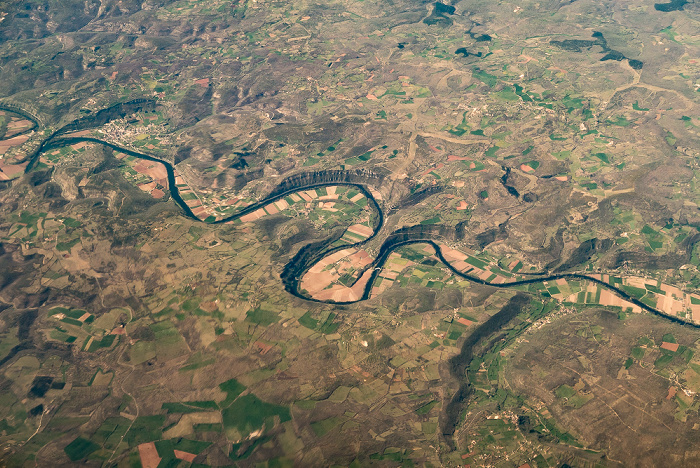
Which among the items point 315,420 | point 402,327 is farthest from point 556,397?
point 315,420

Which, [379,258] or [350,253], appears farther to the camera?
[350,253]

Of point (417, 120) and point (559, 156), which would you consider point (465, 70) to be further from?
point (559, 156)

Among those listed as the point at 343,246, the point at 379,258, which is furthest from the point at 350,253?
the point at 379,258

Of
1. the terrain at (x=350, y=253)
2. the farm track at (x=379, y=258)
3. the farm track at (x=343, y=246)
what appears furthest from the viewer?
the farm track at (x=343, y=246)

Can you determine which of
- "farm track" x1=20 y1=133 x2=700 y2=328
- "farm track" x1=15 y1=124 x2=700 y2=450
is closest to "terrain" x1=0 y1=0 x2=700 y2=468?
"farm track" x1=15 y1=124 x2=700 y2=450

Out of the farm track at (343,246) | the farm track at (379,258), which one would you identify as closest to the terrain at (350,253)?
the farm track at (379,258)

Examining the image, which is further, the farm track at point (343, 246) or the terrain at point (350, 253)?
the farm track at point (343, 246)

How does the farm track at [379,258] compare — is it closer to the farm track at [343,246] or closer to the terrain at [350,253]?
the farm track at [343,246]

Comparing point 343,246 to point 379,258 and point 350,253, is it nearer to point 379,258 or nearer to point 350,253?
point 350,253
